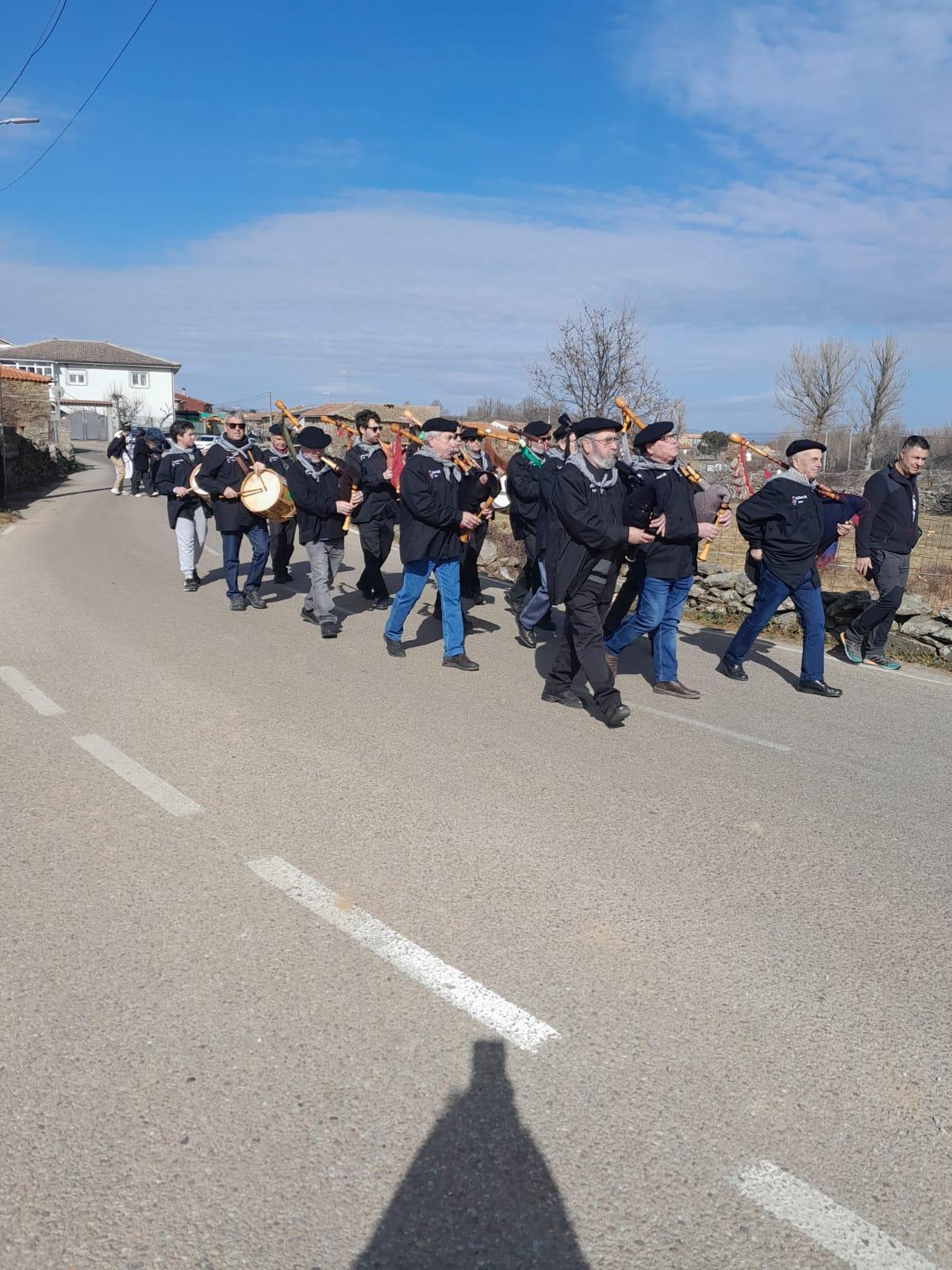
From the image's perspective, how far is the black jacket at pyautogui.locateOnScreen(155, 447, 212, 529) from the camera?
35.0 ft

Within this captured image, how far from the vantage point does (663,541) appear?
22.7 feet

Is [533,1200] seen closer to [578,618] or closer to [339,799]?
[339,799]

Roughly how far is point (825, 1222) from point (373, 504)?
854cm

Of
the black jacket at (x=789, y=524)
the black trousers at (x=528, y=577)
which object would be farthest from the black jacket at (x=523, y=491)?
the black jacket at (x=789, y=524)

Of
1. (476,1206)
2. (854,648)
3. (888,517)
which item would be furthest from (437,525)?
(476,1206)

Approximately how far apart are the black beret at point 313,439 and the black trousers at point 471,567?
2052mm

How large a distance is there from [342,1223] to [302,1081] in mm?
498

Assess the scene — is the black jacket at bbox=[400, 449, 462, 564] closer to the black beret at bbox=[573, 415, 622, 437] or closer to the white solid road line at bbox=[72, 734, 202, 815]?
the black beret at bbox=[573, 415, 622, 437]

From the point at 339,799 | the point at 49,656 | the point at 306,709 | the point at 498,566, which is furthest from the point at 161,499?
the point at 339,799

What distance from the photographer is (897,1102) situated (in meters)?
2.68

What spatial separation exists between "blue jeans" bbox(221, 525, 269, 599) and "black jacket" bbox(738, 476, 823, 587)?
5.13 meters

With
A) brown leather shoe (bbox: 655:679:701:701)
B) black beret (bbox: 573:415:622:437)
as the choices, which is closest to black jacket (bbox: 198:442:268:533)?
black beret (bbox: 573:415:622:437)

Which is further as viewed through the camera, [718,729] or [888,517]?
[888,517]

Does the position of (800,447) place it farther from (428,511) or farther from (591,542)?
(428,511)
